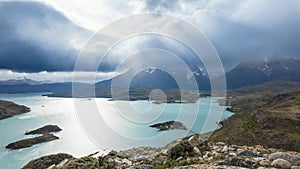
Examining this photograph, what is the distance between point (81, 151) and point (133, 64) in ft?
148

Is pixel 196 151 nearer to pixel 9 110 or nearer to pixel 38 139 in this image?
pixel 38 139

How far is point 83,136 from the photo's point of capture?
7881 cm

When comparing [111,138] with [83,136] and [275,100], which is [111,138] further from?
[275,100]

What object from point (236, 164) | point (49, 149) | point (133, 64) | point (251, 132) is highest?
point (133, 64)

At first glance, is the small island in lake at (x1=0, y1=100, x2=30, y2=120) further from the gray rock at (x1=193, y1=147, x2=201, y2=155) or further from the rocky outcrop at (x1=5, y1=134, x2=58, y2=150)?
the gray rock at (x1=193, y1=147, x2=201, y2=155)

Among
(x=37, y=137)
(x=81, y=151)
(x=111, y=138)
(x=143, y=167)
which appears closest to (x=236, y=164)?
(x=143, y=167)

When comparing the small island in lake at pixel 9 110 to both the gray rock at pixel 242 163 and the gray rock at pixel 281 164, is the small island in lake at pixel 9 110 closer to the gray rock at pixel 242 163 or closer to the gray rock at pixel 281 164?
the gray rock at pixel 242 163

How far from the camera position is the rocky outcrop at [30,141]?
71812 mm

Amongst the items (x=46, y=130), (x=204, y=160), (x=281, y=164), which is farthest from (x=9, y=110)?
(x=281, y=164)

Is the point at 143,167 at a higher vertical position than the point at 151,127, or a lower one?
higher

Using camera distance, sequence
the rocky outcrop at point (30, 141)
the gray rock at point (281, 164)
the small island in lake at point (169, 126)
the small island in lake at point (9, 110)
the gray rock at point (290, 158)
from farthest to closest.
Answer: the small island in lake at point (9, 110) → the small island in lake at point (169, 126) → the rocky outcrop at point (30, 141) → the gray rock at point (290, 158) → the gray rock at point (281, 164)

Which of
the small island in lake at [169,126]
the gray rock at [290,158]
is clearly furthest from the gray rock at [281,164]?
the small island in lake at [169,126]

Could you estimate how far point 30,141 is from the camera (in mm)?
77312

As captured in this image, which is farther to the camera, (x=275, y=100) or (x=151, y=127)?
(x=275, y=100)
